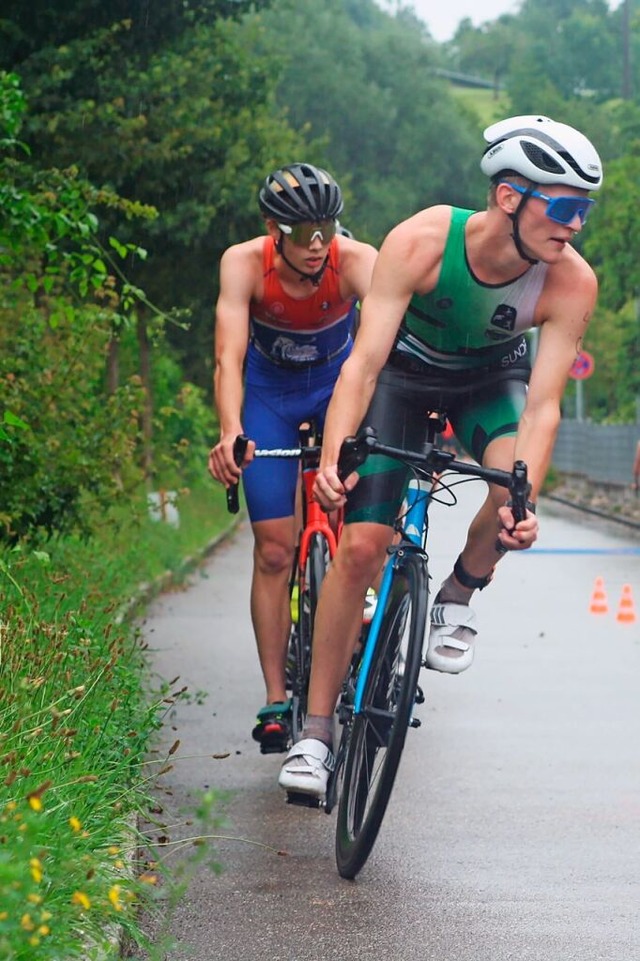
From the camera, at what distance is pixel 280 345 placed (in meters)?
6.87

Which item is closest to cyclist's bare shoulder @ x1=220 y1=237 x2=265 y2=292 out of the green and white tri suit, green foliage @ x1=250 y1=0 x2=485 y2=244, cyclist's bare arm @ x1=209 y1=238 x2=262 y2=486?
cyclist's bare arm @ x1=209 y1=238 x2=262 y2=486

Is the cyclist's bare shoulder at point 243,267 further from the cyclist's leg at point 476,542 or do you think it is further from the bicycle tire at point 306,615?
the cyclist's leg at point 476,542

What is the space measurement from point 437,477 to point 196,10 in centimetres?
1141

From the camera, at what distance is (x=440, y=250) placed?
5.32 meters

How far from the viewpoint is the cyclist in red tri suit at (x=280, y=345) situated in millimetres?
6375

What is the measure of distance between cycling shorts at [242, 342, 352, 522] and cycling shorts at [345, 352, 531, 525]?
1.14m

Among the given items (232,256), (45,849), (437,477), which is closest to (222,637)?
(232,256)

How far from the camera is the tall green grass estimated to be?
3365mm

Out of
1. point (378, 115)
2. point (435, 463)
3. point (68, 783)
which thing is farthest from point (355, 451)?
point (378, 115)

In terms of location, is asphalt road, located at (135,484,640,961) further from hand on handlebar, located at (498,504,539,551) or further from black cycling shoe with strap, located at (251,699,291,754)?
hand on handlebar, located at (498,504,539,551)

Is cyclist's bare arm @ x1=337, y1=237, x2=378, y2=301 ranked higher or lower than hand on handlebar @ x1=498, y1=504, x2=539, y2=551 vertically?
higher

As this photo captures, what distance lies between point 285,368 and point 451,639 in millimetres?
1747

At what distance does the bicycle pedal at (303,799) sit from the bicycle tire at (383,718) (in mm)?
164

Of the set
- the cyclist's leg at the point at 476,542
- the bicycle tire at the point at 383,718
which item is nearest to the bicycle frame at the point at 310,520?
the cyclist's leg at the point at 476,542
